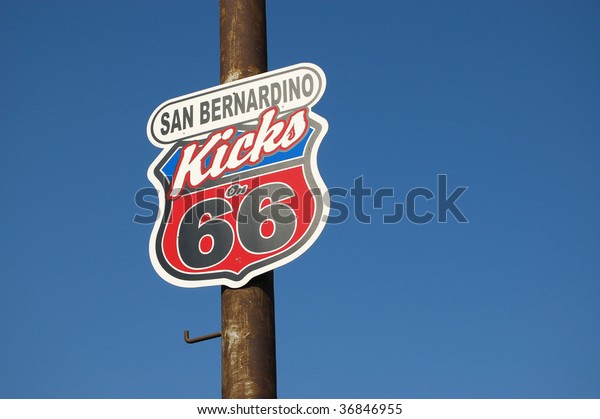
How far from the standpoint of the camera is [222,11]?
21.9 ft

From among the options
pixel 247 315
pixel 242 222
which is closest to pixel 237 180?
pixel 242 222

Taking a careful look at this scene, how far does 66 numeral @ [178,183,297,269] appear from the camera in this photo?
612 cm

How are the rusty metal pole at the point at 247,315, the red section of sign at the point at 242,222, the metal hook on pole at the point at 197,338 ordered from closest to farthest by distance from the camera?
the rusty metal pole at the point at 247,315 → the metal hook on pole at the point at 197,338 → the red section of sign at the point at 242,222

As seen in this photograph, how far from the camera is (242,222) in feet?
20.4

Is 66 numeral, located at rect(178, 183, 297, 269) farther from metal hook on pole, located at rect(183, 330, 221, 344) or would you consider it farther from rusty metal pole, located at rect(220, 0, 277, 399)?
metal hook on pole, located at rect(183, 330, 221, 344)

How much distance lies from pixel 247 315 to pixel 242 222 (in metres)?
0.89

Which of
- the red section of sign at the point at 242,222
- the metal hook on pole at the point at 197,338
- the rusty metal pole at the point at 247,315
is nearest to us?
the rusty metal pole at the point at 247,315

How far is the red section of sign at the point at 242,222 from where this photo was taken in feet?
20.0
